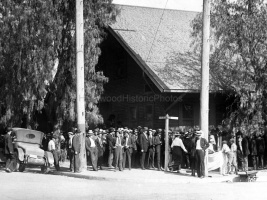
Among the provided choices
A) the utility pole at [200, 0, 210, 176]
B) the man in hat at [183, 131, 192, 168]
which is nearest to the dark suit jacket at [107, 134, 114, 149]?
the man in hat at [183, 131, 192, 168]

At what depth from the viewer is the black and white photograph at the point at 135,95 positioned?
22.9 metres

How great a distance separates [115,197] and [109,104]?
20070mm

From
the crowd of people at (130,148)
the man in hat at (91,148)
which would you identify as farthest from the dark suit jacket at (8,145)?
the man in hat at (91,148)

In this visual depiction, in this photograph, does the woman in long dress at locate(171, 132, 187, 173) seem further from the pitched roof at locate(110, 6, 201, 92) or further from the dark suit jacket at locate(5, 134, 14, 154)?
the dark suit jacket at locate(5, 134, 14, 154)

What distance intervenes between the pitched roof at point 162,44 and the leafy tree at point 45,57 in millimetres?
2336

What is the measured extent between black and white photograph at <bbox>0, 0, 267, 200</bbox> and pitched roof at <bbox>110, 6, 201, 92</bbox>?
0.28 ft

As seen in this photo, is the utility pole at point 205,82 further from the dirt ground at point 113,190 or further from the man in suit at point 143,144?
the man in suit at point 143,144

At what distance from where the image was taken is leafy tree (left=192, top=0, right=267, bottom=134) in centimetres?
2672

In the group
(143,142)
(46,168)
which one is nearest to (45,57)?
(46,168)

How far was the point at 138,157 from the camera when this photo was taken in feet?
86.8

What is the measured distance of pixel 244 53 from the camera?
A: 2723 centimetres

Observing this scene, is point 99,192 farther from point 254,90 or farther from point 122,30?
point 122,30

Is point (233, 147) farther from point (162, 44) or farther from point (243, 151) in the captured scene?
point (162, 44)

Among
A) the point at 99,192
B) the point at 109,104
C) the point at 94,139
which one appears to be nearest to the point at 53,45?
the point at 94,139
